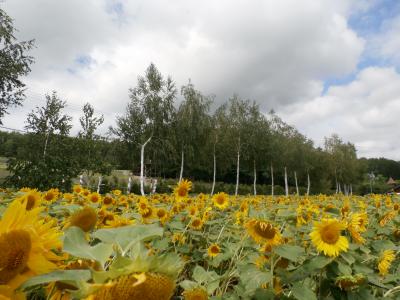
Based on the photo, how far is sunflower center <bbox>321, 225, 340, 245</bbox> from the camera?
4.50ft

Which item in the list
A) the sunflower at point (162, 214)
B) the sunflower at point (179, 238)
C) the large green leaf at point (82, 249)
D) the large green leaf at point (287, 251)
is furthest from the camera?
the sunflower at point (162, 214)

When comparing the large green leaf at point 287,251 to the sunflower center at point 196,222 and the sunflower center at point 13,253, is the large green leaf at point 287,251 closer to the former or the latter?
the sunflower center at point 13,253

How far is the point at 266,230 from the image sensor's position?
1.43 m

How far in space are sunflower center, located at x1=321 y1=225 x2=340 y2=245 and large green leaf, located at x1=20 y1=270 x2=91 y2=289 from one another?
1.07m

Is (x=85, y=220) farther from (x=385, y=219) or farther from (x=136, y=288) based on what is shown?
(x=385, y=219)

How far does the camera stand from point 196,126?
26.4 metres

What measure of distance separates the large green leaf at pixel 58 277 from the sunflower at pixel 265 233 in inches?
39.2

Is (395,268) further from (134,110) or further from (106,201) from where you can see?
(134,110)

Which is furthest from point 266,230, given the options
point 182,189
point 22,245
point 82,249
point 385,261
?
point 182,189

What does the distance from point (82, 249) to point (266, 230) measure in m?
0.95

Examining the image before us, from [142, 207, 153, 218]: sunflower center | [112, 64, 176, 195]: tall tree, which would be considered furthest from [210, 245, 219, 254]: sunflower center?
[112, 64, 176, 195]: tall tree

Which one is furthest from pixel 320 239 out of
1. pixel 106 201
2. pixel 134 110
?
pixel 134 110

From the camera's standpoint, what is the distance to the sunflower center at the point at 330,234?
137 centimetres

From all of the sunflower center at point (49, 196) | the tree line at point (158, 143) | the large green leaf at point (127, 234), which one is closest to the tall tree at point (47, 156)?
the tree line at point (158, 143)
